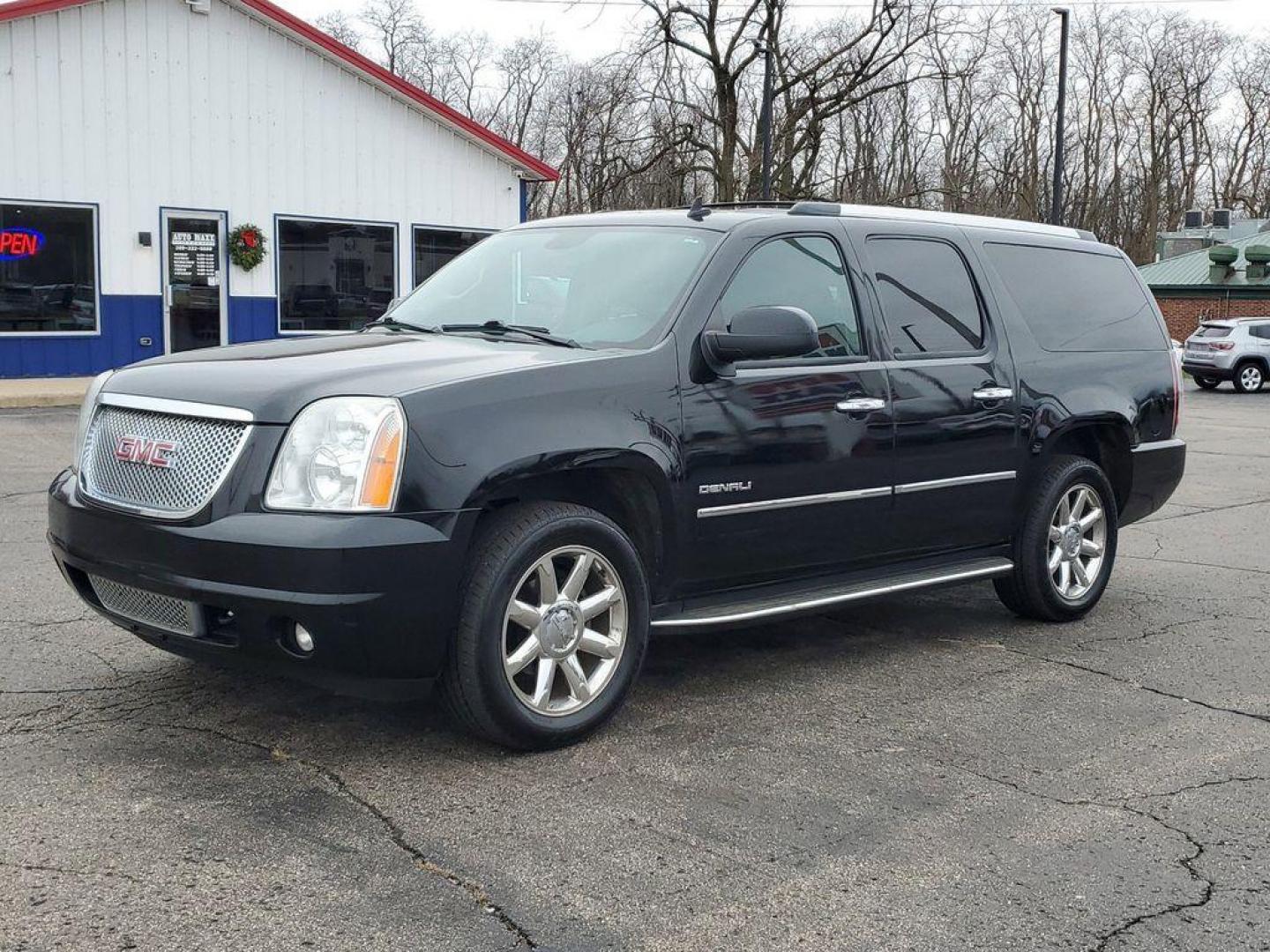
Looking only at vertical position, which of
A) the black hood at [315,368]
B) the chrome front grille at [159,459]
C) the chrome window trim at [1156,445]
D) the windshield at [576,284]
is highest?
the windshield at [576,284]

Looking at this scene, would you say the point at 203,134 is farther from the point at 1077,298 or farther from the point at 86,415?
the point at 86,415

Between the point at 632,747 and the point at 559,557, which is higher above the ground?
the point at 559,557

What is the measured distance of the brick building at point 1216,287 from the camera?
43.2 m

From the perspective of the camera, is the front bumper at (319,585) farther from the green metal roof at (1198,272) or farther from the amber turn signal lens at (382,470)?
the green metal roof at (1198,272)

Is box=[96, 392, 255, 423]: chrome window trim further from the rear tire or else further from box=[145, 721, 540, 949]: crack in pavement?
the rear tire

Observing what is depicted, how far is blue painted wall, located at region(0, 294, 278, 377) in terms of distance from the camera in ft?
60.6

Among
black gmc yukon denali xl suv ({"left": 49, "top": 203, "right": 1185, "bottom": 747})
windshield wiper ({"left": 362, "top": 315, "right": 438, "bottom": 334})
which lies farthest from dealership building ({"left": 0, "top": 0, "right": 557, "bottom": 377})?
black gmc yukon denali xl suv ({"left": 49, "top": 203, "right": 1185, "bottom": 747})

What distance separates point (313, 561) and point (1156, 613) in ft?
15.2

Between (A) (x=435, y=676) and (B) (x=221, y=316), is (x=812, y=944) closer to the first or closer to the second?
(A) (x=435, y=676)

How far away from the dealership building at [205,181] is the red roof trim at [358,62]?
4 centimetres

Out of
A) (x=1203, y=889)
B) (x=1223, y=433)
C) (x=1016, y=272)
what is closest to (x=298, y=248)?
(x=1223, y=433)

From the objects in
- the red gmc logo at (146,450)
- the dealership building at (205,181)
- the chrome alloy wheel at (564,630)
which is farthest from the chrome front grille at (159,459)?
the dealership building at (205,181)

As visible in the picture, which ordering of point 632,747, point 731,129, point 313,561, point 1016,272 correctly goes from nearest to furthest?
point 313,561
point 632,747
point 1016,272
point 731,129

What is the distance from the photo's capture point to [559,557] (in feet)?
14.7
